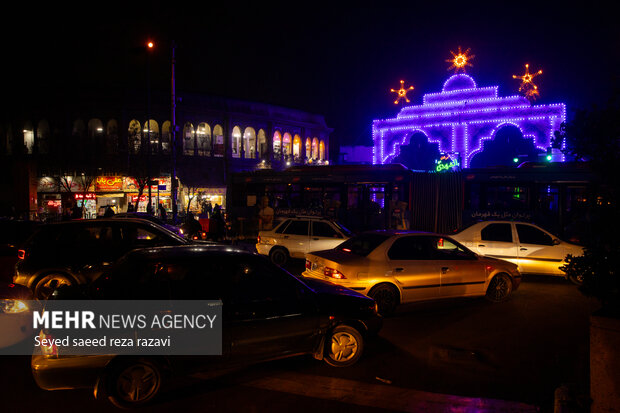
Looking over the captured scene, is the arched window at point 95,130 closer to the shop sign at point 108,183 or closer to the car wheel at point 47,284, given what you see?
the shop sign at point 108,183

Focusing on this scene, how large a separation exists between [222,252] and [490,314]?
5.49m

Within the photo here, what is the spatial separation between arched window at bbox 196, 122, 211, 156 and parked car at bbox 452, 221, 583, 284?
28867mm

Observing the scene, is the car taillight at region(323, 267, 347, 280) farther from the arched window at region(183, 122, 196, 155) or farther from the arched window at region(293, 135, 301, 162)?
the arched window at region(293, 135, 301, 162)

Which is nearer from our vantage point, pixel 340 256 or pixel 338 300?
pixel 338 300

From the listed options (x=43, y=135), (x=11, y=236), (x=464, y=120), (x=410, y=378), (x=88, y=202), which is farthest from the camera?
(x=43, y=135)

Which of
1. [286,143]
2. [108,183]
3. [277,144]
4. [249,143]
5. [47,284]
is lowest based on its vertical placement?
[47,284]

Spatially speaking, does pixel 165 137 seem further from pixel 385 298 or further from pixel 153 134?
pixel 385 298

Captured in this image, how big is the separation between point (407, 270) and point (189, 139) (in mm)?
31520

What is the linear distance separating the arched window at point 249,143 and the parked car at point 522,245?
29630mm

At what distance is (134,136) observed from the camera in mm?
33812

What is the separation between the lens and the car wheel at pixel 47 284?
7730mm

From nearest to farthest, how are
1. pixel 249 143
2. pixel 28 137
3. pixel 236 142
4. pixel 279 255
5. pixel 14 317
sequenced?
1. pixel 14 317
2. pixel 279 255
3. pixel 28 137
4. pixel 236 142
5. pixel 249 143

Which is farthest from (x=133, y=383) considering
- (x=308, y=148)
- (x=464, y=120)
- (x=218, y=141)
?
(x=308, y=148)

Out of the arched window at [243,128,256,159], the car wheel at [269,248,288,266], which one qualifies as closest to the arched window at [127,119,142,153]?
the arched window at [243,128,256,159]
